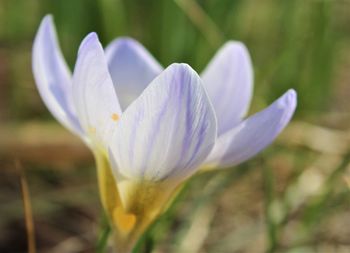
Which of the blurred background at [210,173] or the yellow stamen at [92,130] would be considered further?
the blurred background at [210,173]

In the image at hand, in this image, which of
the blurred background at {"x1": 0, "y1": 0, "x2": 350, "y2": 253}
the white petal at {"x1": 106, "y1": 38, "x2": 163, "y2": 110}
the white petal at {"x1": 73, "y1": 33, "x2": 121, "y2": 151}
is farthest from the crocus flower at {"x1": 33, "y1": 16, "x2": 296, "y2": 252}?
the blurred background at {"x1": 0, "y1": 0, "x2": 350, "y2": 253}

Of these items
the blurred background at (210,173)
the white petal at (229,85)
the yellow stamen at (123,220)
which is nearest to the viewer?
the yellow stamen at (123,220)

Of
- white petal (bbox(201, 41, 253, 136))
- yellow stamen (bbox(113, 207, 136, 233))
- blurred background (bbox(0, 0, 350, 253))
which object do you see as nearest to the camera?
yellow stamen (bbox(113, 207, 136, 233))

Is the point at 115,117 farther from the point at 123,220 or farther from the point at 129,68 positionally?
the point at 129,68

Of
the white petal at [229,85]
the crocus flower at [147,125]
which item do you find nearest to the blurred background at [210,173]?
the white petal at [229,85]

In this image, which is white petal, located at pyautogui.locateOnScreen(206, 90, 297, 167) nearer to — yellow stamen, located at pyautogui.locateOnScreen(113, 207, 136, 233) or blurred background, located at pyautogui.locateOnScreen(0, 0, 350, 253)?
yellow stamen, located at pyautogui.locateOnScreen(113, 207, 136, 233)

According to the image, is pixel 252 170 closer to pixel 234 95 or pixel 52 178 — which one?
pixel 52 178

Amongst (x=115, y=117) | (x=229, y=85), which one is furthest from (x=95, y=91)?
(x=229, y=85)

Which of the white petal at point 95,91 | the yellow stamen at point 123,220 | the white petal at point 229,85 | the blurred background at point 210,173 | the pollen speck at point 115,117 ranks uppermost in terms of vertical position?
the white petal at point 95,91

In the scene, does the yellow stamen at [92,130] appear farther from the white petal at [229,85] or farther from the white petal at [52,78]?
the white petal at [229,85]
